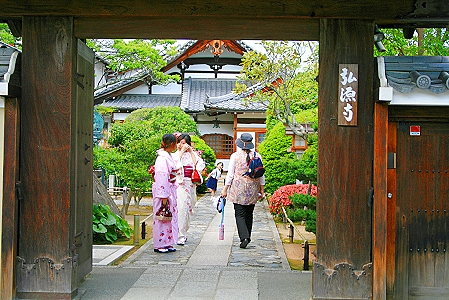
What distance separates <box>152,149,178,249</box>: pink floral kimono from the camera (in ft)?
30.4

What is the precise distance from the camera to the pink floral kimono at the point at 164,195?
9.27 meters

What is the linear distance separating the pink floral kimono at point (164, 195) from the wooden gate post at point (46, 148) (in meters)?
3.08

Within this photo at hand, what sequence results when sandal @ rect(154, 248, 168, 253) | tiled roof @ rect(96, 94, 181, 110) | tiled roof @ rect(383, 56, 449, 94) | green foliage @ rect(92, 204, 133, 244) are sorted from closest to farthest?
tiled roof @ rect(383, 56, 449, 94) → sandal @ rect(154, 248, 168, 253) → green foliage @ rect(92, 204, 133, 244) → tiled roof @ rect(96, 94, 181, 110)

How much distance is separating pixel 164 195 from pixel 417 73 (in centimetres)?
489

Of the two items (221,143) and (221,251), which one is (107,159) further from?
(221,143)

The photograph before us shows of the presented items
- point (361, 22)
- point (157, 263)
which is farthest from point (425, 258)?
point (157, 263)

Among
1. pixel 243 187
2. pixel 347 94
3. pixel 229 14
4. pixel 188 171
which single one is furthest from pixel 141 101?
pixel 347 94

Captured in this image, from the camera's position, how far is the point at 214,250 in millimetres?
10148

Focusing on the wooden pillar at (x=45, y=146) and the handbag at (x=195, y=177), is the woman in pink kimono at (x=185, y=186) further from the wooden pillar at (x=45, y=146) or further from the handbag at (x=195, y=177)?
the wooden pillar at (x=45, y=146)

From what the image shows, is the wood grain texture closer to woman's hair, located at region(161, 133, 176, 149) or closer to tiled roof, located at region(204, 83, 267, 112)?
woman's hair, located at region(161, 133, 176, 149)

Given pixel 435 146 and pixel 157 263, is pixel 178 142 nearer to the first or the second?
pixel 157 263

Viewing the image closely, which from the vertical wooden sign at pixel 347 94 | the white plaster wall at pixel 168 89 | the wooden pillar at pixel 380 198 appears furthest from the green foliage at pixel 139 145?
the wooden pillar at pixel 380 198

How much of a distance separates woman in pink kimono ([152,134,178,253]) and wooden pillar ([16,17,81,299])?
10.1 feet

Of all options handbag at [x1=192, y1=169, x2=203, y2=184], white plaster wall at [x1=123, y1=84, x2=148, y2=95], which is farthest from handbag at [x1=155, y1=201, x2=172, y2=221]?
white plaster wall at [x1=123, y1=84, x2=148, y2=95]
